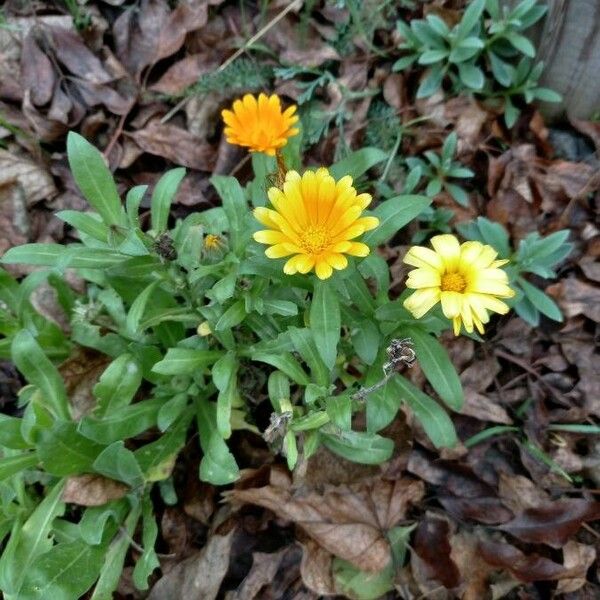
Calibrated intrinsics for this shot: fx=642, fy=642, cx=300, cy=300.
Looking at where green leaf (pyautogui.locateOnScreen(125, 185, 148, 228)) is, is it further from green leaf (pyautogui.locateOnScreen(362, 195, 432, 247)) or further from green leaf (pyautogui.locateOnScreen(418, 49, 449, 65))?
green leaf (pyautogui.locateOnScreen(418, 49, 449, 65))

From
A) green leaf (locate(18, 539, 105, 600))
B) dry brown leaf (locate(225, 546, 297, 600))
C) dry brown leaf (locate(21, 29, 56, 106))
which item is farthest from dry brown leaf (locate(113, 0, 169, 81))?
dry brown leaf (locate(225, 546, 297, 600))

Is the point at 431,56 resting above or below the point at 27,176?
above

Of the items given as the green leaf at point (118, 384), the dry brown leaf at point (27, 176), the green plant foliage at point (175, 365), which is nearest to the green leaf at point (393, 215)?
the green plant foliage at point (175, 365)

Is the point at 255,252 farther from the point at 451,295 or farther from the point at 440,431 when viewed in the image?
the point at 440,431

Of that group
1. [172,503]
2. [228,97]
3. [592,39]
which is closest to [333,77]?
[228,97]

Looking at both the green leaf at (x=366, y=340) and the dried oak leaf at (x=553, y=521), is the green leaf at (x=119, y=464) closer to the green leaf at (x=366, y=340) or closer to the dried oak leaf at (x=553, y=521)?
the green leaf at (x=366, y=340)

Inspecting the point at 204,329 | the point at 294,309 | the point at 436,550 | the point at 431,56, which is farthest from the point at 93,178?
the point at 436,550

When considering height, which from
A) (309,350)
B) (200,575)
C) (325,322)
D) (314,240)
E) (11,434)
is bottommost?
(200,575)

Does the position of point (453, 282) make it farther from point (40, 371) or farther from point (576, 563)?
point (40, 371)
